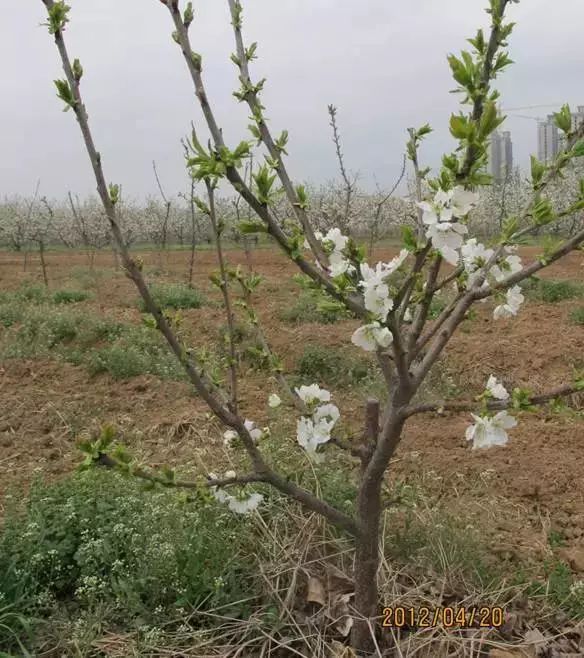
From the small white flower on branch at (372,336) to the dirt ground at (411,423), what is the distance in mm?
1278

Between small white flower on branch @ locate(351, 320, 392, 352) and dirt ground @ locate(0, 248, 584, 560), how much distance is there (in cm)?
128

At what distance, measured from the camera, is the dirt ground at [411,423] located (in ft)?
11.6

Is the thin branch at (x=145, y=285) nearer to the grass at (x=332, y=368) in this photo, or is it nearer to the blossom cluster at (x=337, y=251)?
the blossom cluster at (x=337, y=251)

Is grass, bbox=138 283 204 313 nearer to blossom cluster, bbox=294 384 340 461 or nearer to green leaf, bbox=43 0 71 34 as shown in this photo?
blossom cluster, bbox=294 384 340 461

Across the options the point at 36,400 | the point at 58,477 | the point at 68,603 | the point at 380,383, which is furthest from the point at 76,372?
the point at 68,603

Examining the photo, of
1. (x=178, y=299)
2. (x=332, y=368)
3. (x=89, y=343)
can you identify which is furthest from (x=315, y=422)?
(x=178, y=299)

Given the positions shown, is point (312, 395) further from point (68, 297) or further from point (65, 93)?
point (68, 297)

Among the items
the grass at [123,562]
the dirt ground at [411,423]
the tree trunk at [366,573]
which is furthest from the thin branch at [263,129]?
the dirt ground at [411,423]

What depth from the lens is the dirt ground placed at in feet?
11.6

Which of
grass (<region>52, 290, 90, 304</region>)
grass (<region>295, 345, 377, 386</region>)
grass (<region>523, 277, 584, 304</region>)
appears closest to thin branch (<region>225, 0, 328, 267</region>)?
grass (<region>295, 345, 377, 386</region>)

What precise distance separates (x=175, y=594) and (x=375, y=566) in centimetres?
79

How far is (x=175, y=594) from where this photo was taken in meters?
2.37

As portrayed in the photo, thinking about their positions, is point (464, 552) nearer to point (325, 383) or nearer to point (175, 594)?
point (175, 594)

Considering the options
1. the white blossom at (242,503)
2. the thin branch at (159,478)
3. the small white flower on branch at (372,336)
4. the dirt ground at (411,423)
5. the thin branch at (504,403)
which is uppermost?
the small white flower on branch at (372,336)
